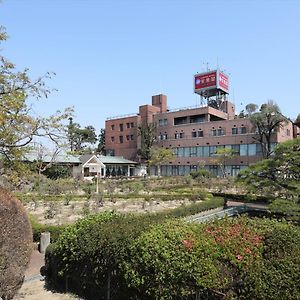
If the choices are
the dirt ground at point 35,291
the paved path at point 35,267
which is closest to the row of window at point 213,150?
the paved path at point 35,267

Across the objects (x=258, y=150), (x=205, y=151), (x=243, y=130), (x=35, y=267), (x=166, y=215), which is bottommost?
(x=35, y=267)

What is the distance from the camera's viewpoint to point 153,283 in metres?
4.89

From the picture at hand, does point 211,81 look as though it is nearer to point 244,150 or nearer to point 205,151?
point 205,151

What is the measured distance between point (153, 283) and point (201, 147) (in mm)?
48752

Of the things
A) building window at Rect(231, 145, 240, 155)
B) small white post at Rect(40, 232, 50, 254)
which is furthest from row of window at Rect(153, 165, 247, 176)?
small white post at Rect(40, 232, 50, 254)

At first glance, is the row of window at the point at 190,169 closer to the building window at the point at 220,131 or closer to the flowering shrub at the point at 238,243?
the building window at the point at 220,131

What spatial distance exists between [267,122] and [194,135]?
14130 millimetres

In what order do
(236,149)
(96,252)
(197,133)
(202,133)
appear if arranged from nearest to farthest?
(96,252)
(236,149)
(202,133)
(197,133)

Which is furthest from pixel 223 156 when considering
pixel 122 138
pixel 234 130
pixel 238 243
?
pixel 238 243

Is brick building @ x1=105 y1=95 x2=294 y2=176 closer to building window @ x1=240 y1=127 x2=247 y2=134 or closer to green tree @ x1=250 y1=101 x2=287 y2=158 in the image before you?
building window @ x1=240 y1=127 x2=247 y2=134

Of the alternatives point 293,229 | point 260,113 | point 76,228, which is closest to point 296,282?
point 293,229

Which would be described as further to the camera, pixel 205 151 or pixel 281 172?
pixel 205 151

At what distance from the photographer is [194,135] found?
53938mm

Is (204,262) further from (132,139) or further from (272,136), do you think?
(132,139)
